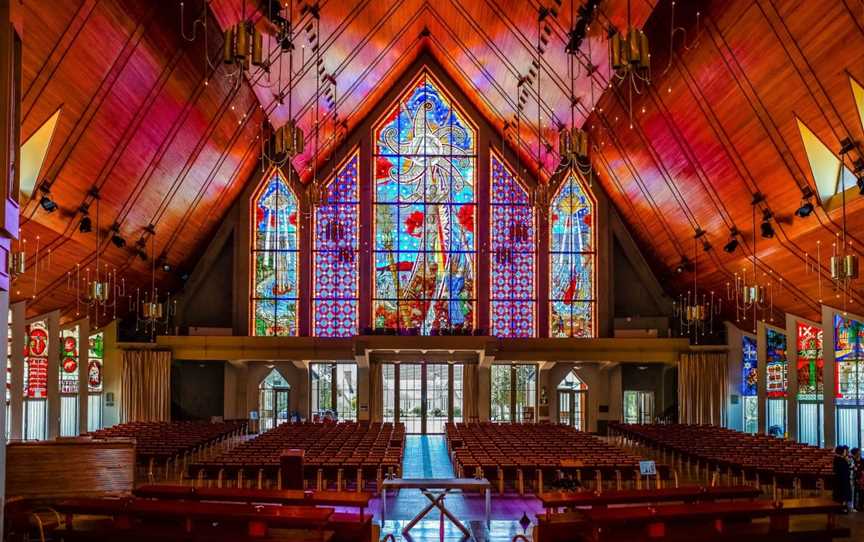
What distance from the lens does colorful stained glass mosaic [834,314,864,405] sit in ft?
72.7

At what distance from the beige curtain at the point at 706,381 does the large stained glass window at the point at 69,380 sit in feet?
60.8

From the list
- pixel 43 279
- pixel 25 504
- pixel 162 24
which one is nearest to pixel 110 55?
pixel 162 24

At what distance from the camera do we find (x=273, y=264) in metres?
31.5

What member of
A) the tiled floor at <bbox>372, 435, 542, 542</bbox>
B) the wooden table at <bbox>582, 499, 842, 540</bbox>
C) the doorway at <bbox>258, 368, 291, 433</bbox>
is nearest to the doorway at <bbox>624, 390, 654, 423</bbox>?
the doorway at <bbox>258, 368, 291, 433</bbox>

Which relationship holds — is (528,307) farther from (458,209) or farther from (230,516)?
(230,516)

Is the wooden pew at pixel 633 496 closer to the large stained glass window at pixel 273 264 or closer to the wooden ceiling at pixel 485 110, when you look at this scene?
the wooden ceiling at pixel 485 110

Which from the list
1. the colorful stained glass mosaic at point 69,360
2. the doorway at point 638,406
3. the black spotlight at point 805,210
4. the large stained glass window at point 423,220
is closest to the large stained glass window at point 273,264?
the large stained glass window at point 423,220

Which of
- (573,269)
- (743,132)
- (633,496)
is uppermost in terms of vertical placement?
(743,132)

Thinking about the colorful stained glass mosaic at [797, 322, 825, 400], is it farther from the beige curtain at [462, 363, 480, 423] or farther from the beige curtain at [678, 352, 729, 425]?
the beige curtain at [462, 363, 480, 423]

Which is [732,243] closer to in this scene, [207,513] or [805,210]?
[805,210]

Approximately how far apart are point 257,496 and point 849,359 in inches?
668

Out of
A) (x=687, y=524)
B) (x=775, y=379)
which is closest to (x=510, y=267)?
(x=775, y=379)

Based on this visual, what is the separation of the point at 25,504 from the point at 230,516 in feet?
7.25

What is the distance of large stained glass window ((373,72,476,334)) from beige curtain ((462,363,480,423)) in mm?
1572
